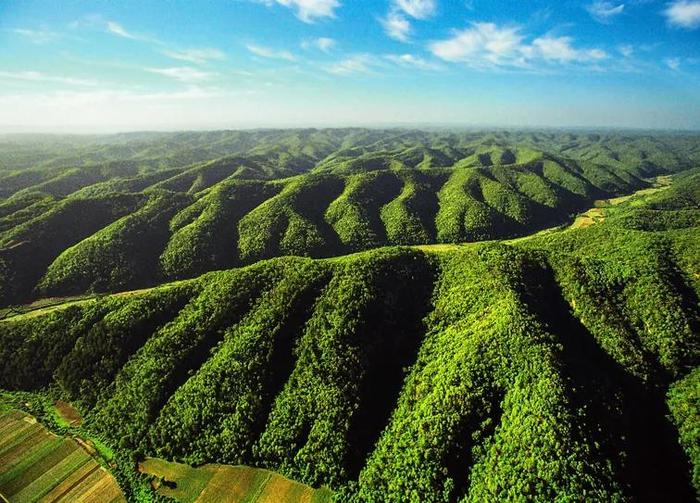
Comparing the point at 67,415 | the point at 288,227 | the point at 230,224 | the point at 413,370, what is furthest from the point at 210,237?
the point at 413,370

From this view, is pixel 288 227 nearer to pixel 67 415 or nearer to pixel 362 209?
pixel 362 209

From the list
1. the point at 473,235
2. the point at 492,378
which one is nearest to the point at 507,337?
the point at 492,378

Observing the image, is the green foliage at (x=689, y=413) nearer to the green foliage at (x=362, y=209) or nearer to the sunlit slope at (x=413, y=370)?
the sunlit slope at (x=413, y=370)

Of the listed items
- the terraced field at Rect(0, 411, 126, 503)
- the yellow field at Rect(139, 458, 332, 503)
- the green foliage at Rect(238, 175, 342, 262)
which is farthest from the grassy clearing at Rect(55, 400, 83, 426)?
the green foliage at Rect(238, 175, 342, 262)

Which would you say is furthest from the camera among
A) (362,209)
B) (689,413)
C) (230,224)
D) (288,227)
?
(362,209)

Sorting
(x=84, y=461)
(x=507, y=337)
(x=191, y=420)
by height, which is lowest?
(x=84, y=461)

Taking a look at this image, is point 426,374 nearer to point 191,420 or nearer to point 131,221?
point 191,420
